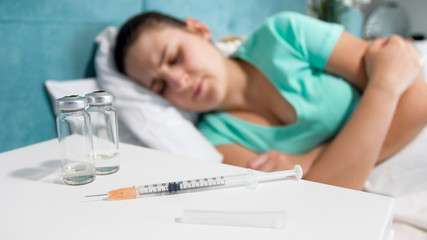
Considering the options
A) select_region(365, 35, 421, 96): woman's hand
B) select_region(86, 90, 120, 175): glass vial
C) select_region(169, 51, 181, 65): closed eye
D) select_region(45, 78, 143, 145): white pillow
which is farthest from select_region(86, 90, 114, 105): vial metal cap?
select_region(365, 35, 421, 96): woman's hand

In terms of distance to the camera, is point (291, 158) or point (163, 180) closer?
point (163, 180)

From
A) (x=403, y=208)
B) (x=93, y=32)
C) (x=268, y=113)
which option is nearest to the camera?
→ (x=403, y=208)

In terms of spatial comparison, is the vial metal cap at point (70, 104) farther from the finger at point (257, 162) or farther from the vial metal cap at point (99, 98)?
the finger at point (257, 162)

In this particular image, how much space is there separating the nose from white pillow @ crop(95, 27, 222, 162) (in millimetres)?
71

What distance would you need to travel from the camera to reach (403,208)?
0.73 meters

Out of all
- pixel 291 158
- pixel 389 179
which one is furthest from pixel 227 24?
pixel 389 179

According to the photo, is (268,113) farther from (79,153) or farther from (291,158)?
(79,153)

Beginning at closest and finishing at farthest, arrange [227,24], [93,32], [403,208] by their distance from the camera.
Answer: [403,208]
[93,32]
[227,24]

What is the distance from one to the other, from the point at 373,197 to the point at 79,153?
43 centimetres

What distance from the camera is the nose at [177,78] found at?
35.9 inches

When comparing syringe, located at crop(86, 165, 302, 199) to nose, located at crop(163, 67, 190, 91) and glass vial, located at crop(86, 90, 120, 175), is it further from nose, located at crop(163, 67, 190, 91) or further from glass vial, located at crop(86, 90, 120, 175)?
nose, located at crop(163, 67, 190, 91)

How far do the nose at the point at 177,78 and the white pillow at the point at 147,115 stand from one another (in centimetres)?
7

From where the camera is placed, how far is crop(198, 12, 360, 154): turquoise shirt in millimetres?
938

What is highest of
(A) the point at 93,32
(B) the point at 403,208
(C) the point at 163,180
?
(A) the point at 93,32
